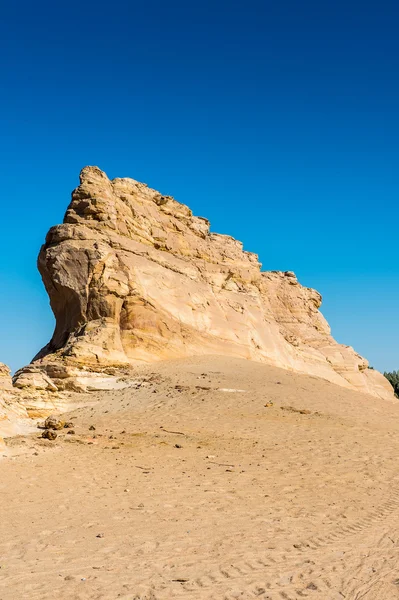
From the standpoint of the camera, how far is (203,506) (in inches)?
324

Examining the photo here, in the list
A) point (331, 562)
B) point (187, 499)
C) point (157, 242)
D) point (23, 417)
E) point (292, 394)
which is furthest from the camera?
point (157, 242)

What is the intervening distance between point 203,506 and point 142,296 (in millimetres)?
15720

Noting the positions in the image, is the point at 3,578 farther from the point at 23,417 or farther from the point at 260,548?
the point at 23,417

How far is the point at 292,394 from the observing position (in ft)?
63.3

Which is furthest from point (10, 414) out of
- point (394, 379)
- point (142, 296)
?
point (394, 379)

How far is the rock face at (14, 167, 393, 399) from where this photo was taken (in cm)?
2142

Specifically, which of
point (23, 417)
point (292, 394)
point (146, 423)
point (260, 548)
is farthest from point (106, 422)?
point (260, 548)

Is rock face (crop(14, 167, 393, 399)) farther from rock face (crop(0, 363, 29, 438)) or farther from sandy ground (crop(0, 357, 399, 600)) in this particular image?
sandy ground (crop(0, 357, 399, 600))

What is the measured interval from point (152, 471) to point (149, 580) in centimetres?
490

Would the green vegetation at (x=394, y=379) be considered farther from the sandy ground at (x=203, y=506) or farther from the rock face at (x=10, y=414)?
the rock face at (x=10, y=414)

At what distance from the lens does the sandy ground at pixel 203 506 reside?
18.0 ft

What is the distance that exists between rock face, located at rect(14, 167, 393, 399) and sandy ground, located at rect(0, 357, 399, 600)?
4600mm

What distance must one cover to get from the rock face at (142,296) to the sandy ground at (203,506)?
15.1 ft

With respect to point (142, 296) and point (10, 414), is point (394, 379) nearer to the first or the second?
point (142, 296)
